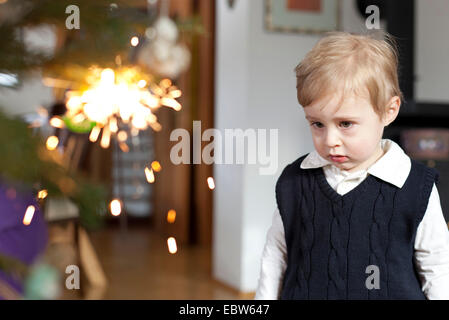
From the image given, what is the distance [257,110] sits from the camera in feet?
8.06

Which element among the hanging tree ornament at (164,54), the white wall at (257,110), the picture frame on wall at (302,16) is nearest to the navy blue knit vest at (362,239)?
the white wall at (257,110)

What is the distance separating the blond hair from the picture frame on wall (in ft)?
5.56

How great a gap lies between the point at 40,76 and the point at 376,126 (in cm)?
44

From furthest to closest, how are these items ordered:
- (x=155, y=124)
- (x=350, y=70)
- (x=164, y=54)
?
(x=155, y=124) < (x=164, y=54) < (x=350, y=70)

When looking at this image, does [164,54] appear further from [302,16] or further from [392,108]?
[392,108]

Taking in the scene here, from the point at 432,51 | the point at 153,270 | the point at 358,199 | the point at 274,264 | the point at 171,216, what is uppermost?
the point at 432,51

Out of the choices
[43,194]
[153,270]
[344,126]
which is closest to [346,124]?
[344,126]

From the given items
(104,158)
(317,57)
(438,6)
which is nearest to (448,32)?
(438,6)

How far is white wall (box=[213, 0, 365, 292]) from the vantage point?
2.45 meters

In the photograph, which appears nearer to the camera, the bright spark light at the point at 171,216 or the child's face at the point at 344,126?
the child's face at the point at 344,126

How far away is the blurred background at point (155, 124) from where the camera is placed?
0.63m

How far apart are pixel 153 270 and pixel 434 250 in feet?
7.61

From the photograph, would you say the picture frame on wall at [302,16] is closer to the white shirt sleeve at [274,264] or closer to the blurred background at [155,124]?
the blurred background at [155,124]

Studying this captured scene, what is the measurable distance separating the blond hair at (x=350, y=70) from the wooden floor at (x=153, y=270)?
1711 millimetres
